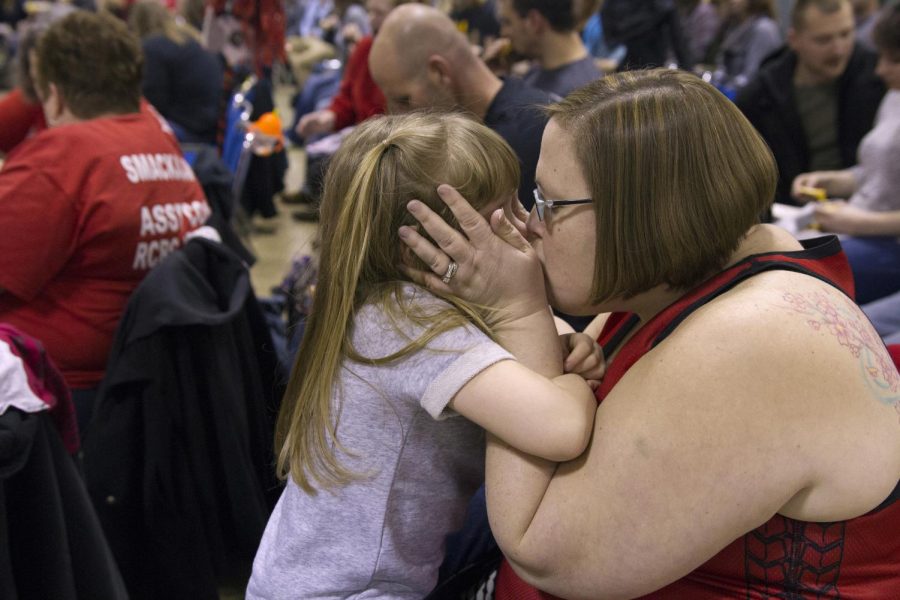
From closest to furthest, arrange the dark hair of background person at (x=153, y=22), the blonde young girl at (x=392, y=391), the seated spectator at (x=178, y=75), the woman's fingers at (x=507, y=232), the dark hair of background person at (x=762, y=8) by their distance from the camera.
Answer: the blonde young girl at (x=392, y=391) → the woman's fingers at (x=507, y=232) → the seated spectator at (x=178, y=75) → the dark hair of background person at (x=153, y=22) → the dark hair of background person at (x=762, y=8)

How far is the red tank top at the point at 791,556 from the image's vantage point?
1068 millimetres

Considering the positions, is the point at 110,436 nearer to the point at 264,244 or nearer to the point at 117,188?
the point at 117,188

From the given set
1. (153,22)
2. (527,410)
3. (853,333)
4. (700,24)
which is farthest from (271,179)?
(853,333)

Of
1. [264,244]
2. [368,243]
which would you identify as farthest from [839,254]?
[264,244]

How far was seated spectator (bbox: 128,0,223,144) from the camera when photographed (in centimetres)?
445

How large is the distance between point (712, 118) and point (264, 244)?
470 centimetres

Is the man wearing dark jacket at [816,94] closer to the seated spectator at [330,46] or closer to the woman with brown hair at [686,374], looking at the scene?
the woman with brown hair at [686,374]

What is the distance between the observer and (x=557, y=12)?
3326 mm

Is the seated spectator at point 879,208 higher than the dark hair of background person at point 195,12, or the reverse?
the seated spectator at point 879,208

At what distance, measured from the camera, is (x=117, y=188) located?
2.19m

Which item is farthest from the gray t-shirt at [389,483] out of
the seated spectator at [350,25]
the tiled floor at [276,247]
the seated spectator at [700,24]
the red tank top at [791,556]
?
the seated spectator at [350,25]

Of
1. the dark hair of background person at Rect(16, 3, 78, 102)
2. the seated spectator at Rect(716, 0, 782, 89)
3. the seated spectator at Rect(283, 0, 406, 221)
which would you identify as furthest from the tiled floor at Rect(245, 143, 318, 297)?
the seated spectator at Rect(716, 0, 782, 89)

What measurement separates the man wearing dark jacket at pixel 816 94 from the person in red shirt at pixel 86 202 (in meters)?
2.43

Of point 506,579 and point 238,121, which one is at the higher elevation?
point 506,579
